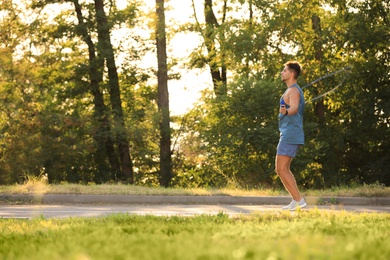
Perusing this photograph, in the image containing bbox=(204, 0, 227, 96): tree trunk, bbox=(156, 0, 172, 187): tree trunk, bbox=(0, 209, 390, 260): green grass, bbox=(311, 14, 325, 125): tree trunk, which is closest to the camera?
bbox=(0, 209, 390, 260): green grass

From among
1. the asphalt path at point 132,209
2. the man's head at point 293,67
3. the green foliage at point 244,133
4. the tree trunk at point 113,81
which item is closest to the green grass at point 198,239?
the asphalt path at point 132,209

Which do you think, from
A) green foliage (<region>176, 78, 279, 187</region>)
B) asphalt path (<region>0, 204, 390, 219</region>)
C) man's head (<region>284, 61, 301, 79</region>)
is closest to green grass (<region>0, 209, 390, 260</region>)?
asphalt path (<region>0, 204, 390, 219</region>)

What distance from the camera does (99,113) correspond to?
30.5 metres

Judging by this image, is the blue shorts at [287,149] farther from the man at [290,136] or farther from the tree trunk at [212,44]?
the tree trunk at [212,44]

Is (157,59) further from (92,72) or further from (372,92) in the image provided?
(372,92)

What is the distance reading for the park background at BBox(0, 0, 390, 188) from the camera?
70.9ft

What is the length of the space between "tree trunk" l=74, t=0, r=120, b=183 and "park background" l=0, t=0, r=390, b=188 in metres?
0.05

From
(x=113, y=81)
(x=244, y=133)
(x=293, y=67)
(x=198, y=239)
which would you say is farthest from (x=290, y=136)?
(x=113, y=81)

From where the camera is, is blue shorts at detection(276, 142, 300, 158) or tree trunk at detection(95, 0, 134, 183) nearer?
blue shorts at detection(276, 142, 300, 158)

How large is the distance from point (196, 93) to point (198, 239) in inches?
1024

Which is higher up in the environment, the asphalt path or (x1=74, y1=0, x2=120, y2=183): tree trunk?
(x1=74, y1=0, x2=120, y2=183): tree trunk

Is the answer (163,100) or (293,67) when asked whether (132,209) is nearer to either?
(293,67)

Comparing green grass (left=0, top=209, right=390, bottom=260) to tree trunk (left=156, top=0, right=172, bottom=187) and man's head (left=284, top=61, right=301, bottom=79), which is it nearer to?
man's head (left=284, top=61, right=301, bottom=79)

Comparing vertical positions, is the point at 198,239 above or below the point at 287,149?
below
